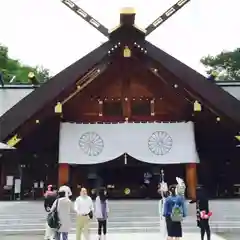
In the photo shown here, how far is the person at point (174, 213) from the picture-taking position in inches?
290

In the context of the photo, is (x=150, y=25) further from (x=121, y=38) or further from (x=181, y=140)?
(x=181, y=140)

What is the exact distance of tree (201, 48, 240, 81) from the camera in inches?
1767

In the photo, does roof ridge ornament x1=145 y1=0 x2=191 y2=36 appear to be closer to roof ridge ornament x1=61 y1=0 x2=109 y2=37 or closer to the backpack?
roof ridge ornament x1=61 y1=0 x2=109 y2=37

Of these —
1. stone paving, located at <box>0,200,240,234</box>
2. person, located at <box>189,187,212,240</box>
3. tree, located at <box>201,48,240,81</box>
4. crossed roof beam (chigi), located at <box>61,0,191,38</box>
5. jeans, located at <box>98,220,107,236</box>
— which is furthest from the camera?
tree, located at <box>201,48,240,81</box>

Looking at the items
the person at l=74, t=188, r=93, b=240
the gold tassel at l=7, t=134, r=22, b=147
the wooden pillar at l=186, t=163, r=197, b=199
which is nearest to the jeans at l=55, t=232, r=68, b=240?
the person at l=74, t=188, r=93, b=240

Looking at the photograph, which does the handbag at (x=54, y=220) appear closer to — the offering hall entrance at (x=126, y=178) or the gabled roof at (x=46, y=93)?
the gabled roof at (x=46, y=93)

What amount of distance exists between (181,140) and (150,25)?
201 inches

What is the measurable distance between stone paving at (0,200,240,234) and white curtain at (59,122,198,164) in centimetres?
217

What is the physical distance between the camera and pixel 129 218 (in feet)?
39.3

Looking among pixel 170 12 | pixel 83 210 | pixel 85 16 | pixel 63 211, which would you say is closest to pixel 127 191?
pixel 85 16

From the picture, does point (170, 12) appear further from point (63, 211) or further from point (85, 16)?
point (63, 211)

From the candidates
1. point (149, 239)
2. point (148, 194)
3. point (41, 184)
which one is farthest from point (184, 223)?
point (41, 184)

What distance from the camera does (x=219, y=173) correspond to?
1805cm

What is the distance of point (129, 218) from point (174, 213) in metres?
4.81
